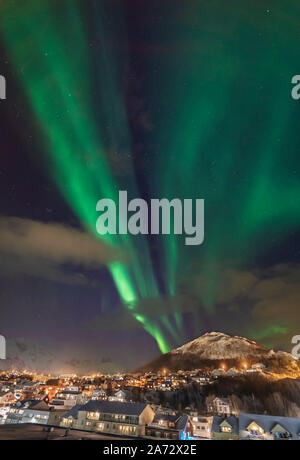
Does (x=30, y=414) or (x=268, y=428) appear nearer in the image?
(x=268, y=428)

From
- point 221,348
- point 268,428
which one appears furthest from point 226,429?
point 221,348

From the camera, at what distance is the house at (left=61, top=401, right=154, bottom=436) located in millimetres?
27953

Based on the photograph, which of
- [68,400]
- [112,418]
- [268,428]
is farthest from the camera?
[68,400]

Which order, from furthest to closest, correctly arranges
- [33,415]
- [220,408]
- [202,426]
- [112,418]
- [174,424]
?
[220,408]
[33,415]
[202,426]
[174,424]
[112,418]

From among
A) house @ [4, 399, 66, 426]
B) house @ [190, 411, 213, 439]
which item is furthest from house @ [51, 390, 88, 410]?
house @ [190, 411, 213, 439]

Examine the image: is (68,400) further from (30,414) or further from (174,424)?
(174,424)

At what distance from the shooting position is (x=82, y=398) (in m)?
57.3

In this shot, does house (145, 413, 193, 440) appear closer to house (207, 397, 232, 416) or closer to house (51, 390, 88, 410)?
house (51, 390, 88, 410)

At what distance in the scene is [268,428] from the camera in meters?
30.5

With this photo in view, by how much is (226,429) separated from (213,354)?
470 feet

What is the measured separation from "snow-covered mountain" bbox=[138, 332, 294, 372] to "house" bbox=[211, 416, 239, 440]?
407 ft

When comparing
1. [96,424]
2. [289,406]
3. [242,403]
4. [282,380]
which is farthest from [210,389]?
[96,424]
